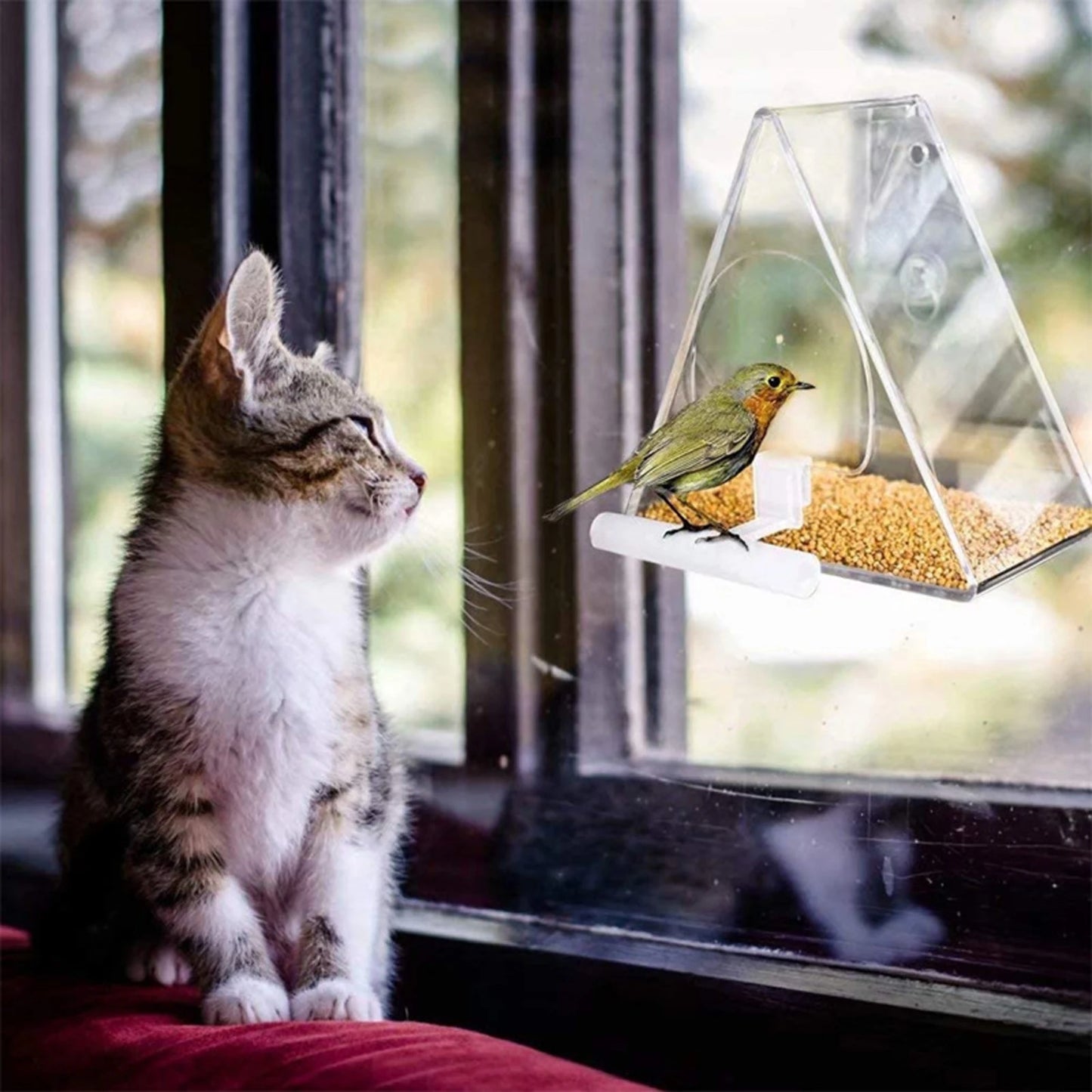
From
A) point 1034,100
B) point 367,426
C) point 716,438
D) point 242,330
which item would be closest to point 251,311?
point 242,330

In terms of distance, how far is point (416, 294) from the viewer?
123 cm

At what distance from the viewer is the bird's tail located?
1.01 m

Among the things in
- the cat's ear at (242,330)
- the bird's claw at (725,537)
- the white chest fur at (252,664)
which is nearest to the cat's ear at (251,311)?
the cat's ear at (242,330)

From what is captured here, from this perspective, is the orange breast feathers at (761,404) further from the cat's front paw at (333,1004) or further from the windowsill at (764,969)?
the cat's front paw at (333,1004)

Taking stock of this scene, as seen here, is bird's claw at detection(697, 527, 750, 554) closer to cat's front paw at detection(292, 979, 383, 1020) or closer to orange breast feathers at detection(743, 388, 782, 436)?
orange breast feathers at detection(743, 388, 782, 436)

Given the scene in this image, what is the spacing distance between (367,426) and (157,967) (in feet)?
1.58

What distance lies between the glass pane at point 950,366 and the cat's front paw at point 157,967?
20.8 inches

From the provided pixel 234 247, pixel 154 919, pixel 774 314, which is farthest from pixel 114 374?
pixel 774 314

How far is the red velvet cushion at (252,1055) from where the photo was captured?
92 cm

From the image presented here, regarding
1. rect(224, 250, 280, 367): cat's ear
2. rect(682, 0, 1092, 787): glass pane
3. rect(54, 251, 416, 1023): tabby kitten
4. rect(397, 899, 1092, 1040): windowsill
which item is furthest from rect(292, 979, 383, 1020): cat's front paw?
rect(224, 250, 280, 367): cat's ear

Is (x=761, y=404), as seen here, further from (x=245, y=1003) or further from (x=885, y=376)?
(x=245, y=1003)

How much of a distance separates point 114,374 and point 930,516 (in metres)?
0.93

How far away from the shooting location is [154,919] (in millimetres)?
1083

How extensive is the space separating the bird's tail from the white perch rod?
2 cm
